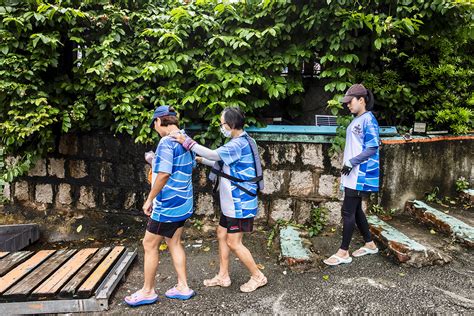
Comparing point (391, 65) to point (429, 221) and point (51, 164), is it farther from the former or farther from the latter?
point (51, 164)

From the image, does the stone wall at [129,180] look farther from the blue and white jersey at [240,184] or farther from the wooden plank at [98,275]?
the blue and white jersey at [240,184]

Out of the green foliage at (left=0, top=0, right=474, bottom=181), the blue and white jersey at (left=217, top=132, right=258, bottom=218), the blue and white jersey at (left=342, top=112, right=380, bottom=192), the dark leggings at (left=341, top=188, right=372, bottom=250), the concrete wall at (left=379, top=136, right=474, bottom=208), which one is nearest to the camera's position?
the blue and white jersey at (left=217, top=132, right=258, bottom=218)

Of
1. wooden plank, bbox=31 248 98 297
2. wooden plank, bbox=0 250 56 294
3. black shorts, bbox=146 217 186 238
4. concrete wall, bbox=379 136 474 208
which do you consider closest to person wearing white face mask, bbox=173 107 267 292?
black shorts, bbox=146 217 186 238

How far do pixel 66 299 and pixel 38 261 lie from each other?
1.05 metres

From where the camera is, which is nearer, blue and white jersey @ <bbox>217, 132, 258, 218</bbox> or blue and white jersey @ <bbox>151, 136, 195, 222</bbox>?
blue and white jersey @ <bbox>151, 136, 195, 222</bbox>

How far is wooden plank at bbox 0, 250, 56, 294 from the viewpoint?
324 cm

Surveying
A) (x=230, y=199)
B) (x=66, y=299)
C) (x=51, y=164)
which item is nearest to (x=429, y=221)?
(x=230, y=199)

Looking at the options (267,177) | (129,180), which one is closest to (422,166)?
(267,177)

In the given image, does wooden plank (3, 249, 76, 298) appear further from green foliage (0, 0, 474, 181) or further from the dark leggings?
the dark leggings

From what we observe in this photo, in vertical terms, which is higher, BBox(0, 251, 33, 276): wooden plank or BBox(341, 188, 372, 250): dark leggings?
BBox(341, 188, 372, 250): dark leggings

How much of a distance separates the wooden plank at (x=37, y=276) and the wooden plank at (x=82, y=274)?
316mm

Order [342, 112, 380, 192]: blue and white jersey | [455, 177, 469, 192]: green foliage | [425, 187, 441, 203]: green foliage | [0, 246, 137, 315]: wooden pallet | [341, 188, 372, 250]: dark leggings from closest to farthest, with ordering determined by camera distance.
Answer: [0, 246, 137, 315]: wooden pallet < [342, 112, 380, 192]: blue and white jersey < [341, 188, 372, 250]: dark leggings < [425, 187, 441, 203]: green foliage < [455, 177, 469, 192]: green foliage

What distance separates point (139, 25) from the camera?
15.7 feet

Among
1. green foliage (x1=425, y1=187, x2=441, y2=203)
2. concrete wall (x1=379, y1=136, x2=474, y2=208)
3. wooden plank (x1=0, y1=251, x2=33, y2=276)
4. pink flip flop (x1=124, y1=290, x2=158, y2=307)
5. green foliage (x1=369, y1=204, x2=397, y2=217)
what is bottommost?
pink flip flop (x1=124, y1=290, x2=158, y2=307)
